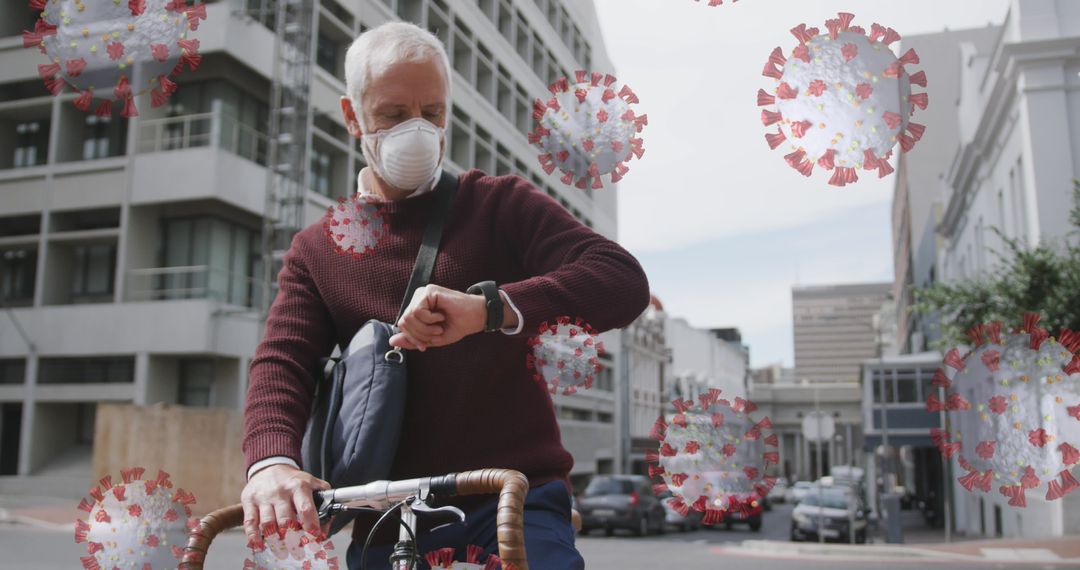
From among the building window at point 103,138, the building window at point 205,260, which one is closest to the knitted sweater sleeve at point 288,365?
the building window at point 205,260

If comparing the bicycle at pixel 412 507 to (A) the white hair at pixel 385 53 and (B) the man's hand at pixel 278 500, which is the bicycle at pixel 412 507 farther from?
(A) the white hair at pixel 385 53

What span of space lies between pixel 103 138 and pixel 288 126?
186 inches

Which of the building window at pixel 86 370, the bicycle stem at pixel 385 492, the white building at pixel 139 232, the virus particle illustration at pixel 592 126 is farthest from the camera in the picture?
the building window at pixel 86 370

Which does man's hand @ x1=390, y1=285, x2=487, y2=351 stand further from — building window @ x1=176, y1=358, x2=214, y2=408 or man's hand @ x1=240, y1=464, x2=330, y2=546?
building window @ x1=176, y1=358, x2=214, y2=408

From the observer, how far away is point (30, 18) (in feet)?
→ 69.4

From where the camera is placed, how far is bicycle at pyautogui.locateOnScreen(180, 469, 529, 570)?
135 cm

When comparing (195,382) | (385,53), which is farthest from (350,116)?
(195,382)

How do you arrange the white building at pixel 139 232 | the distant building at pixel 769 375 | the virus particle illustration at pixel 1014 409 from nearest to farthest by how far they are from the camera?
the virus particle illustration at pixel 1014 409 < the distant building at pixel 769 375 < the white building at pixel 139 232

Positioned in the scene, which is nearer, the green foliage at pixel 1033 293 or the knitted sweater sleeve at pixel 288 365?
the knitted sweater sleeve at pixel 288 365

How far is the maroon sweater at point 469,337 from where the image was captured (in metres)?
1.69

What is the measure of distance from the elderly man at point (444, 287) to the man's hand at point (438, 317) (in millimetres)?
82

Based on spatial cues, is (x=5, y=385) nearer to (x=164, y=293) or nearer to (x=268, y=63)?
(x=164, y=293)

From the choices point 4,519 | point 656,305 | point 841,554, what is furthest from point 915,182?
point 656,305

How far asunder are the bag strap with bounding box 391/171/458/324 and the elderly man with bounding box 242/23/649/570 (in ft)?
0.07
